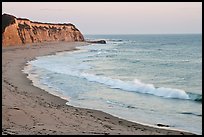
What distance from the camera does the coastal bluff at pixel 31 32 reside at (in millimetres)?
56531

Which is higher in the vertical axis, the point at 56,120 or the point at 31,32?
the point at 31,32

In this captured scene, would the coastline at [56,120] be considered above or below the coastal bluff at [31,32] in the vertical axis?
below

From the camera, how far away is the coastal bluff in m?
56.5

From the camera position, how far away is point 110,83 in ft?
60.3

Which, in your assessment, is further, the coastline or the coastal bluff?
the coastal bluff

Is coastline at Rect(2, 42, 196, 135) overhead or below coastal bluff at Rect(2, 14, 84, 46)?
below

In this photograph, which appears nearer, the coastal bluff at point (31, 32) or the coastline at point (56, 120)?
the coastline at point (56, 120)

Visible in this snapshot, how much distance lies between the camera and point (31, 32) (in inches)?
2785

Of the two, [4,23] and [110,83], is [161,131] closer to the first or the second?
[110,83]

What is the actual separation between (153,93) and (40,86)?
592 cm

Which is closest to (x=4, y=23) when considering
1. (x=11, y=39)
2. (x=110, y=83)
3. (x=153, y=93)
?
(x=11, y=39)

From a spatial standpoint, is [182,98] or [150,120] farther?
[182,98]

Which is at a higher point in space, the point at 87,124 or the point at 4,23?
the point at 4,23

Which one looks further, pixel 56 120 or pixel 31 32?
pixel 31 32
